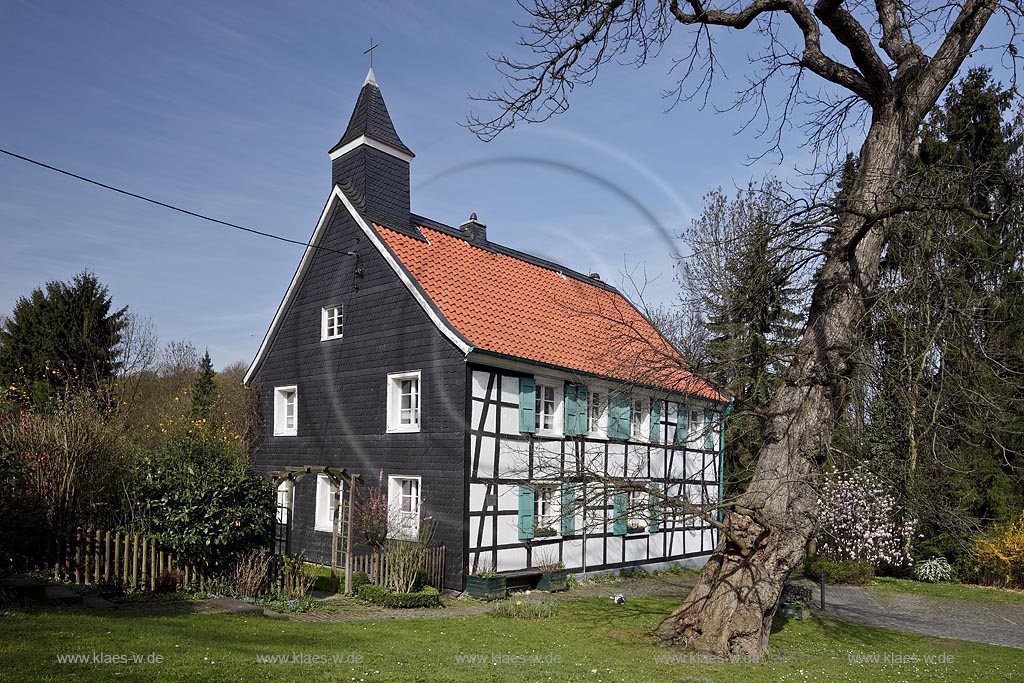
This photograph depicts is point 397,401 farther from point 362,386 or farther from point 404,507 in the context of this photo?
point 404,507

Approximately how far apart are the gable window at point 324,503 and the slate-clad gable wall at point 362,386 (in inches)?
6.6

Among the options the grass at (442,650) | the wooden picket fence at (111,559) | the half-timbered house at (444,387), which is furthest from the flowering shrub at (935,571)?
the wooden picket fence at (111,559)

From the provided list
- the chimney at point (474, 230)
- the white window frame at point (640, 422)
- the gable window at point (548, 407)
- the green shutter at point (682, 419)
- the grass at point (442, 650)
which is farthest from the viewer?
the green shutter at point (682, 419)

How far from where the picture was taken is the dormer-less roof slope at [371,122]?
16594 mm

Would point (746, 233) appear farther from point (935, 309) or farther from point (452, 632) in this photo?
point (452, 632)

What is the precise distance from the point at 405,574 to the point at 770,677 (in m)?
6.50

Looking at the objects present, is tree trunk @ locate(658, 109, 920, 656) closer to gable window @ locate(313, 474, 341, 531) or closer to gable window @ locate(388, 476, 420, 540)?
gable window @ locate(388, 476, 420, 540)

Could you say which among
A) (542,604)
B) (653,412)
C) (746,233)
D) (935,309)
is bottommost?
(542,604)

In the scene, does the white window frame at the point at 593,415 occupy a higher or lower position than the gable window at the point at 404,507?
higher

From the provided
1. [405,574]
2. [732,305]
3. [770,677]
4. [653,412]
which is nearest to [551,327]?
[653,412]

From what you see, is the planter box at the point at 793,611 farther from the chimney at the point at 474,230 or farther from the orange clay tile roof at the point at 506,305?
the chimney at the point at 474,230

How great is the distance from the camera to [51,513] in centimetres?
1004

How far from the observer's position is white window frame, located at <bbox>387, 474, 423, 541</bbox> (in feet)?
45.8

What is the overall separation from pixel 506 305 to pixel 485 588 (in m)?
6.23
